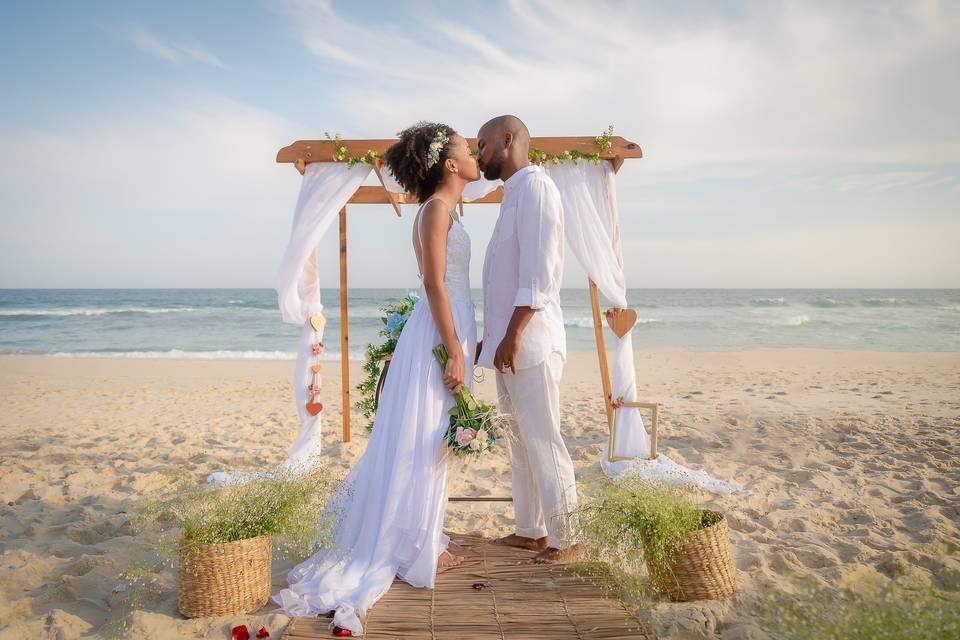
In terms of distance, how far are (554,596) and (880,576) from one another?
1606 millimetres

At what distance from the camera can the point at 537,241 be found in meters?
2.90

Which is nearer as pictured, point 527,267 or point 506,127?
point 527,267

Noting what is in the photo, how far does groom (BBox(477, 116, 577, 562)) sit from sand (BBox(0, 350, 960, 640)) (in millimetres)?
760

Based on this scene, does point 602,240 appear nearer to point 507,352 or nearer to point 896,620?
point 507,352

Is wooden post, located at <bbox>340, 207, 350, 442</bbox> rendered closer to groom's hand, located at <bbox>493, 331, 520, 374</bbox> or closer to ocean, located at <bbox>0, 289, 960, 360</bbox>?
groom's hand, located at <bbox>493, 331, 520, 374</bbox>

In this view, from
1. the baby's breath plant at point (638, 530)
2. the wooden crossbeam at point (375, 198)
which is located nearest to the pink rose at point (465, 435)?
the baby's breath plant at point (638, 530)

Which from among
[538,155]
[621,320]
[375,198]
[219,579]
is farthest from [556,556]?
[375,198]

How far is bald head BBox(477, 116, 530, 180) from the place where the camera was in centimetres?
312

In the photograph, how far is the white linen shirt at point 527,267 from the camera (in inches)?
114

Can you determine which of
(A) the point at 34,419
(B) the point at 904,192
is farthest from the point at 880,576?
(B) the point at 904,192

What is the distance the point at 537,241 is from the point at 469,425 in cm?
96

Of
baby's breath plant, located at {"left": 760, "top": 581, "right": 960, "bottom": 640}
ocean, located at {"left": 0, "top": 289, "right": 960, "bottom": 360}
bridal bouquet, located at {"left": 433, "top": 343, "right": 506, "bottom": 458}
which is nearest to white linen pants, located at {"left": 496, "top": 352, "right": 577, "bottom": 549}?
bridal bouquet, located at {"left": 433, "top": 343, "right": 506, "bottom": 458}

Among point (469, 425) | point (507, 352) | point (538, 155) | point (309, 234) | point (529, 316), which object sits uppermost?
point (538, 155)

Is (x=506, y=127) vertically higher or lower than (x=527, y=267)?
higher
